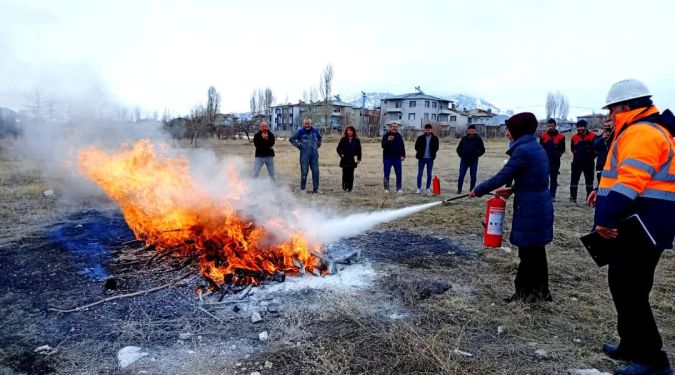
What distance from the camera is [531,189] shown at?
4453 mm

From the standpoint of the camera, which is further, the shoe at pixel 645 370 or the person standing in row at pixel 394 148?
the person standing in row at pixel 394 148

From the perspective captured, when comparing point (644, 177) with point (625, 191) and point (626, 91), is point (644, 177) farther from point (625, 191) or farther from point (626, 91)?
point (626, 91)

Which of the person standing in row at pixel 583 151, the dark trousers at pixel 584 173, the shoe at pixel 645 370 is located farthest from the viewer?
the dark trousers at pixel 584 173

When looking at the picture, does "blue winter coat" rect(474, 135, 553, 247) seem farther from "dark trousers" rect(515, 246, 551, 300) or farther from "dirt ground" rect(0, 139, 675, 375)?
"dirt ground" rect(0, 139, 675, 375)

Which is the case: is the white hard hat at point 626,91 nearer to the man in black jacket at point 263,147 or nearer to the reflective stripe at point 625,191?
the reflective stripe at point 625,191

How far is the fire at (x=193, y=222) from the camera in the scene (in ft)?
17.9

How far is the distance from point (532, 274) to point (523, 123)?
1732mm

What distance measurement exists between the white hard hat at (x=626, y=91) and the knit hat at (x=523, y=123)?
1.13 metres

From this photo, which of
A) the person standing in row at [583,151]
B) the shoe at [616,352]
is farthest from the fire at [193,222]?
the person standing in row at [583,151]

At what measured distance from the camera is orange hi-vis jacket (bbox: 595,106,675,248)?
294 centimetres

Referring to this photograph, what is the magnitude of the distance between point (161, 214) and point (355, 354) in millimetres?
4037

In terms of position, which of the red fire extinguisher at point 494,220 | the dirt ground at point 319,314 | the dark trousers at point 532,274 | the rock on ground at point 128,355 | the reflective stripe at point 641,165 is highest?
the reflective stripe at point 641,165

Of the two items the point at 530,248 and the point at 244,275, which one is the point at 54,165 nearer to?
the point at 244,275

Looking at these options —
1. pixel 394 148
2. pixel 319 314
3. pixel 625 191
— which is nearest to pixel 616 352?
pixel 625 191
